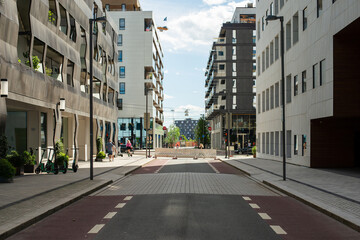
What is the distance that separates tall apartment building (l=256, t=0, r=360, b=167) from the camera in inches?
812

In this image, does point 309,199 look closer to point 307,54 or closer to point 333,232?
point 333,232

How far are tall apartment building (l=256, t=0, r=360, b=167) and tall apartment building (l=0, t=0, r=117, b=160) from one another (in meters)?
14.1

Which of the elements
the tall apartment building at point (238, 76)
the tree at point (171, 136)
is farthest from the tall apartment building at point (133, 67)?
the tree at point (171, 136)

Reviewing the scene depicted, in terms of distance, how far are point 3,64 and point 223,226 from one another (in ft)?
41.7

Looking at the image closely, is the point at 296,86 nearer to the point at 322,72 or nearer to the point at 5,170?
the point at 322,72

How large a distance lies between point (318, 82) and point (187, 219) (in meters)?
17.4

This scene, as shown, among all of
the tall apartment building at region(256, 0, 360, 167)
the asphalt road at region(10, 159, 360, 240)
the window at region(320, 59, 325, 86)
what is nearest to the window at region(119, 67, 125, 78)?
the tall apartment building at region(256, 0, 360, 167)

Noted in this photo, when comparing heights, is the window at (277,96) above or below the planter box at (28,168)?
above

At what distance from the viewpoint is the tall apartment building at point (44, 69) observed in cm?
1800

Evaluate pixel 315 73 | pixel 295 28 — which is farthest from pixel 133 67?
pixel 315 73

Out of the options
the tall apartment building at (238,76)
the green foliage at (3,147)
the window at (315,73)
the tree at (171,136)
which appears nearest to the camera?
the green foliage at (3,147)

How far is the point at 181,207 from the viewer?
32.8 feet

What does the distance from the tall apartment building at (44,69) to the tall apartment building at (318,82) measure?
1407 cm

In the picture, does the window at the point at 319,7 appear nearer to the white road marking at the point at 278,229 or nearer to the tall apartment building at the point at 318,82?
the tall apartment building at the point at 318,82
